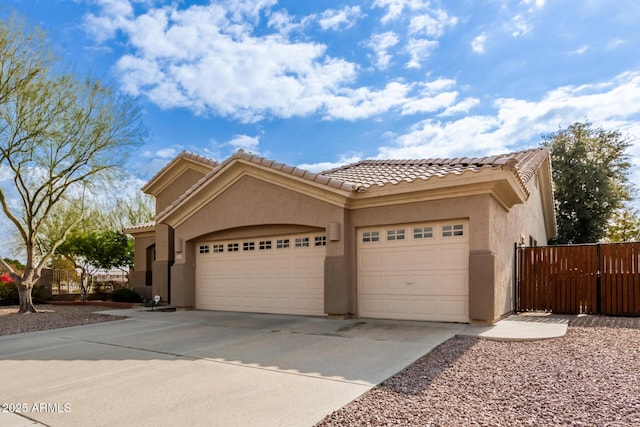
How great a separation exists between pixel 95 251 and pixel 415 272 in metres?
17.1

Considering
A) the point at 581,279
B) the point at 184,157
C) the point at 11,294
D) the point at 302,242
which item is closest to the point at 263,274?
the point at 302,242

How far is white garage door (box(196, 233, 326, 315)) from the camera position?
39.4 feet

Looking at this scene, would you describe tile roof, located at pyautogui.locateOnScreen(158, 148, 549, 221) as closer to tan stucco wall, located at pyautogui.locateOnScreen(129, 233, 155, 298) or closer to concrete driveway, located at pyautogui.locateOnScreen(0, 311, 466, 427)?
concrete driveway, located at pyautogui.locateOnScreen(0, 311, 466, 427)

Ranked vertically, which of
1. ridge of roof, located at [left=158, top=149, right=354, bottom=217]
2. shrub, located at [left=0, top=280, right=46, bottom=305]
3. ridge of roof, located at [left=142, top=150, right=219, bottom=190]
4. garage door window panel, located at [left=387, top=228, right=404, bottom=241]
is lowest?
shrub, located at [left=0, top=280, right=46, bottom=305]

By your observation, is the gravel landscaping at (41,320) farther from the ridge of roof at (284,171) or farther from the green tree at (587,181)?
the green tree at (587,181)

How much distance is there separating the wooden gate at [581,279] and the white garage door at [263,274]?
6044mm

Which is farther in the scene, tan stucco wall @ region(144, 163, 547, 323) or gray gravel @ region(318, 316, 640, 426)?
tan stucco wall @ region(144, 163, 547, 323)

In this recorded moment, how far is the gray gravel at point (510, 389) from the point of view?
4324mm

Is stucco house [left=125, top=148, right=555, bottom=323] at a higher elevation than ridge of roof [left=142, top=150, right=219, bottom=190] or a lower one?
lower

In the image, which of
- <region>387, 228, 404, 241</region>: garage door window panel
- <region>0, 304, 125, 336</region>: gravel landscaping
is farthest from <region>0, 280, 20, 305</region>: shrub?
<region>387, 228, 404, 241</region>: garage door window panel

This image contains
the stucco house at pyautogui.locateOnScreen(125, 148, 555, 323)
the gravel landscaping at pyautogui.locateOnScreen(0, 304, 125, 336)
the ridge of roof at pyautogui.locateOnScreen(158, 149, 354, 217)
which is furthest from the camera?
the gravel landscaping at pyautogui.locateOnScreen(0, 304, 125, 336)

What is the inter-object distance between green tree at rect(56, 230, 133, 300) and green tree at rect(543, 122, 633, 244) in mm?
25966

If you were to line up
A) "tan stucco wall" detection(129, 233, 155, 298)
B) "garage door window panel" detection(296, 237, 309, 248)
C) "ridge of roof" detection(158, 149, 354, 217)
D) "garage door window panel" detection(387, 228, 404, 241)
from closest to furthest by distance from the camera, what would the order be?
"garage door window panel" detection(387, 228, 404, 241) → "ridge of roof" detection(158, 149, 354, 217) → "garage door window panel" detection(296, 237, 309, 248) → "tan stucco wall" detection(129, 233, 155, 298)

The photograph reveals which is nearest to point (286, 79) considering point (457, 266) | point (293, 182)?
point (293, 182)
